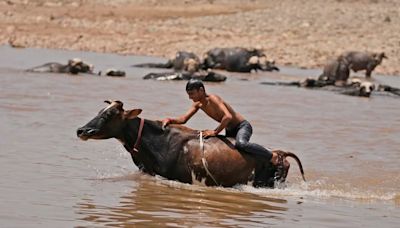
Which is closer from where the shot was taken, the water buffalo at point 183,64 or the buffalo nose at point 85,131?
the buffalo nose at point 85,131

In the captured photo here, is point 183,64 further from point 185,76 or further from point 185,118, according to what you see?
point 185,118

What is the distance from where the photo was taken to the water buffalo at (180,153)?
10305 millimetres

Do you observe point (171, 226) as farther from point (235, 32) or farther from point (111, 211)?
point (235, 32)

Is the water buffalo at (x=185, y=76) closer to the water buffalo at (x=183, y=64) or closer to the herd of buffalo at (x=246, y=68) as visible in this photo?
the herd of buffalo at (x=246, y=68)

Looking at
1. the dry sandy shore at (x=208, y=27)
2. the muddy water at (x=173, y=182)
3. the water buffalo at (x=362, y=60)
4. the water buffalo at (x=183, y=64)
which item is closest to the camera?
the muddy water at (x=173, y=182)

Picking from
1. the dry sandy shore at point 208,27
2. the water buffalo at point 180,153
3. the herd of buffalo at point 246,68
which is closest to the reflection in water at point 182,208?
the water buffalo at point 180,153

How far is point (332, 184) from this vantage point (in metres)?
11.7

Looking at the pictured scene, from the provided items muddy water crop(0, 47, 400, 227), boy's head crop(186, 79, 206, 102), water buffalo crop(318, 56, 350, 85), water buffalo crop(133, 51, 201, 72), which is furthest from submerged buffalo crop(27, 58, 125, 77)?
boy's head crop(186, 79, 206, 102)

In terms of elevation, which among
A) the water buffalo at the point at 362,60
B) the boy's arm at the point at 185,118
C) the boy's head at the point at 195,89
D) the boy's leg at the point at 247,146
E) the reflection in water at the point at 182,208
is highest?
the boy's head at the point at 195,89

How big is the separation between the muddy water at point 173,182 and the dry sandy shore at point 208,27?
11.7 m

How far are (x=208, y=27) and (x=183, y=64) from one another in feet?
35.7

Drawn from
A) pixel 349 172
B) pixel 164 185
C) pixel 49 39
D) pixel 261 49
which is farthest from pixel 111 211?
pixel 49 39

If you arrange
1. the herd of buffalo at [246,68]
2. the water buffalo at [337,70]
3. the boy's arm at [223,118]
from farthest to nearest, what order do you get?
the water buffalo at [337,70] → the herd of buffalo at [246,68] → the boy's arm at [223,118]

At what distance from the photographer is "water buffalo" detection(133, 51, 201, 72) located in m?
28.2
